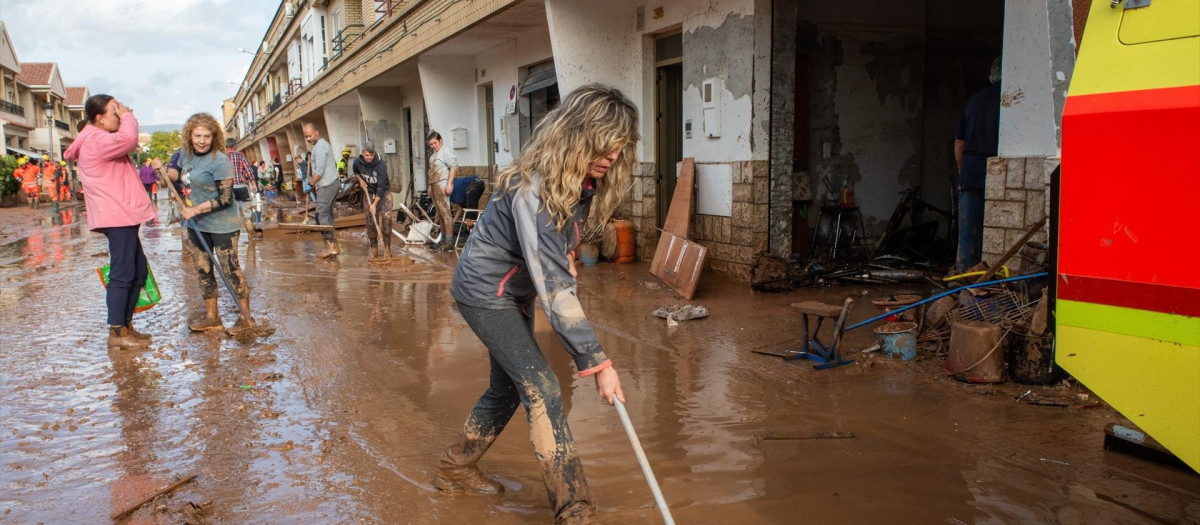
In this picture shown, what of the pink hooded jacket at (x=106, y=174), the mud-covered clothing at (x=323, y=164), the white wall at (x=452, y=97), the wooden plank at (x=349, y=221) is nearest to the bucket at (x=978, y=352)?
the pink hooded jacket at (x=106, y=174)

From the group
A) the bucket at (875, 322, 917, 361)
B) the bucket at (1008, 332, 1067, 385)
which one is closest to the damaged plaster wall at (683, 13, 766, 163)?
the bucket at (875, 322, 917, 361)

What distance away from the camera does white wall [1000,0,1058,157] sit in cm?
563

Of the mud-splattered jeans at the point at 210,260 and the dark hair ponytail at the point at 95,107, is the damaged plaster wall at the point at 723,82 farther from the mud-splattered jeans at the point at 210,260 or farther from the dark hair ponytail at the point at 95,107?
the dark hair ponytail at the point at 95,107

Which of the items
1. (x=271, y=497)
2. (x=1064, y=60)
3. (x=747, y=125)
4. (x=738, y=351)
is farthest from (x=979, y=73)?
(x=271, y=497)

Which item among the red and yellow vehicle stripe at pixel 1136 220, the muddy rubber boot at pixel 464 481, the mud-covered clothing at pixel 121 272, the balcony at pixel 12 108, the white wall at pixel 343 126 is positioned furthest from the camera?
the balcony at pixel 12 108

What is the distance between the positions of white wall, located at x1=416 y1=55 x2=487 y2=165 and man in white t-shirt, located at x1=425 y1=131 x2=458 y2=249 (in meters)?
4.98

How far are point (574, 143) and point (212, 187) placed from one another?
4.88m

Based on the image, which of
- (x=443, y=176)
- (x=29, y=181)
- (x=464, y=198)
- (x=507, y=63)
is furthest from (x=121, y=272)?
(x=29, y=181)

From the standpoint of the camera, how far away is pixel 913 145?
1084 cm

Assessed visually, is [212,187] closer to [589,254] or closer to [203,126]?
[203,126]

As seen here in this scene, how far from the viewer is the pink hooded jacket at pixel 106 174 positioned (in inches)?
238

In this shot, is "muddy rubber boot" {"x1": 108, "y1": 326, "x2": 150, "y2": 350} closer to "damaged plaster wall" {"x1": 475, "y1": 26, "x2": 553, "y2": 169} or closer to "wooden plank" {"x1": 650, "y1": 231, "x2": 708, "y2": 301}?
"wooden plank" {"x1": 650, "y1": 231, "x2": 708, "y2": 301}

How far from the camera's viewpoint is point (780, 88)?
8.74 m

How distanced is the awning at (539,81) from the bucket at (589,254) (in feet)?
10.7
